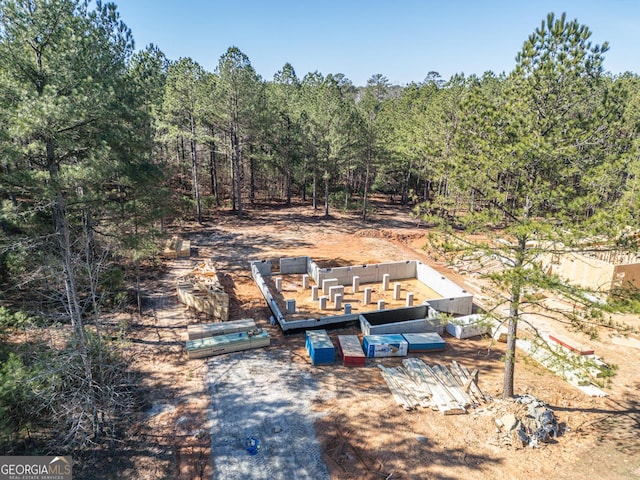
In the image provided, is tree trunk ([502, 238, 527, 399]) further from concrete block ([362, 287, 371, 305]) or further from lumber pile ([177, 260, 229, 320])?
lumber pile ([177, 260, 229, 320])

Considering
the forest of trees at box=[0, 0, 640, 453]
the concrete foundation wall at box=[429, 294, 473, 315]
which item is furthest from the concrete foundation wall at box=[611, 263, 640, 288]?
the forest of trees at box=[0, 0, 640, 453]

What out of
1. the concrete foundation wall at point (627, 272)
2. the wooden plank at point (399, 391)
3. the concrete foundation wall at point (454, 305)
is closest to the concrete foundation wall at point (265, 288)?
the wooden plank at point (399, 391)

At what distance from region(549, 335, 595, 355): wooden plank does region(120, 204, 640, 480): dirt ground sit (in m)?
0.82

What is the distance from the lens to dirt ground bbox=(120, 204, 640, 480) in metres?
9.16

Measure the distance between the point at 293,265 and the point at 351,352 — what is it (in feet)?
31.8

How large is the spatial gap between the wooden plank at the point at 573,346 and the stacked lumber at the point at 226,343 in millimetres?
11077

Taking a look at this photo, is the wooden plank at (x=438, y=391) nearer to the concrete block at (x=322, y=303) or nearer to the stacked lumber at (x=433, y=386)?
the stacked lumber at (x=433, y=386)

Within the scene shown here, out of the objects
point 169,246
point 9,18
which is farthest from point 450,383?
point 169,246

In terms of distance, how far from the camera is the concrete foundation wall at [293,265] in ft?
73.5

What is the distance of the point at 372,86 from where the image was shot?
305ft

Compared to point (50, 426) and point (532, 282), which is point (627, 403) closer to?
point (532, 282)

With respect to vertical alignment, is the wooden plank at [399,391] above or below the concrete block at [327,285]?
below

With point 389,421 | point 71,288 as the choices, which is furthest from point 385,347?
point 71,288

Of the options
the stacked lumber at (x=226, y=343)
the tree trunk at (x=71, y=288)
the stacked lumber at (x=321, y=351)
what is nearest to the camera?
the tree trunk at (x=71, y=288)
